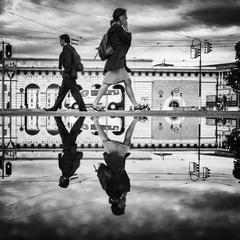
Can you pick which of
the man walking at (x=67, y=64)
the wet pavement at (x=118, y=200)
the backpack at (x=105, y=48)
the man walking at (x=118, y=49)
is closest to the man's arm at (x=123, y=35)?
the man walking at (x=118, y=49)

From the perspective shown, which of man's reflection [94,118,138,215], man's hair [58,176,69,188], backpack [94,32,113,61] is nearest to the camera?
man's reflection [94,118,138,215]

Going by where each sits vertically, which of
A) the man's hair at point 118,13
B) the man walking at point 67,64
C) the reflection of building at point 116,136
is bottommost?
the reflection of building at point 116,136

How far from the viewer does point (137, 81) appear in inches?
1323

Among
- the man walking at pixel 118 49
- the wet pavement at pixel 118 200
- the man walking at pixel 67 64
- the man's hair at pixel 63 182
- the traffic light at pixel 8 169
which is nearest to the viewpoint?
the wet pavement at pixel 118 200

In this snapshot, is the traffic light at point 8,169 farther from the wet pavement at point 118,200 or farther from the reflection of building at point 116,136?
the reflection of building at point 116,136

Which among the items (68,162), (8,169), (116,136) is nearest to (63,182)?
(8,169)

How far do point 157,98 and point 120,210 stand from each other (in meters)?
31.9

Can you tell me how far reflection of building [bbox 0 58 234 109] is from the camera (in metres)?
32.8

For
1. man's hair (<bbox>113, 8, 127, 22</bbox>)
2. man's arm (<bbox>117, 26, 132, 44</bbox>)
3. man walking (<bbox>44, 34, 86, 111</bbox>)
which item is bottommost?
man walking (<bbox>44, 34, 86, 111</bbox>)

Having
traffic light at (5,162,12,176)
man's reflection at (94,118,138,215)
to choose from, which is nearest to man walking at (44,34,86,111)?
man's reflection at (94,118,138,215)

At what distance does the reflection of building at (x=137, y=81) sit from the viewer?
3278 centimetres

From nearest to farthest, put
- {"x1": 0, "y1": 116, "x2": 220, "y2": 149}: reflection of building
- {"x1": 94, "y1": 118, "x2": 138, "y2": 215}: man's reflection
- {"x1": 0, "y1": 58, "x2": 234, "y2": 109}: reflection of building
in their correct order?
1. {"x1": 94, "y1": 118, "x2": 138, "y2": 215}: man's reflection
2. {"x1": 0, "y1": 116, "x2": 220, "y2": 149}: reflection of building
3. {"x1": 0, "y1": 58, "x2": 234, "y2": 109}: reflection of building

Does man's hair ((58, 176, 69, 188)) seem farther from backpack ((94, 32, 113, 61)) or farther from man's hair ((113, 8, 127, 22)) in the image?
backpack ((94, 32, 113, 61))

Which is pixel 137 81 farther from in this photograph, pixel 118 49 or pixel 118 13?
pixel 118 13
